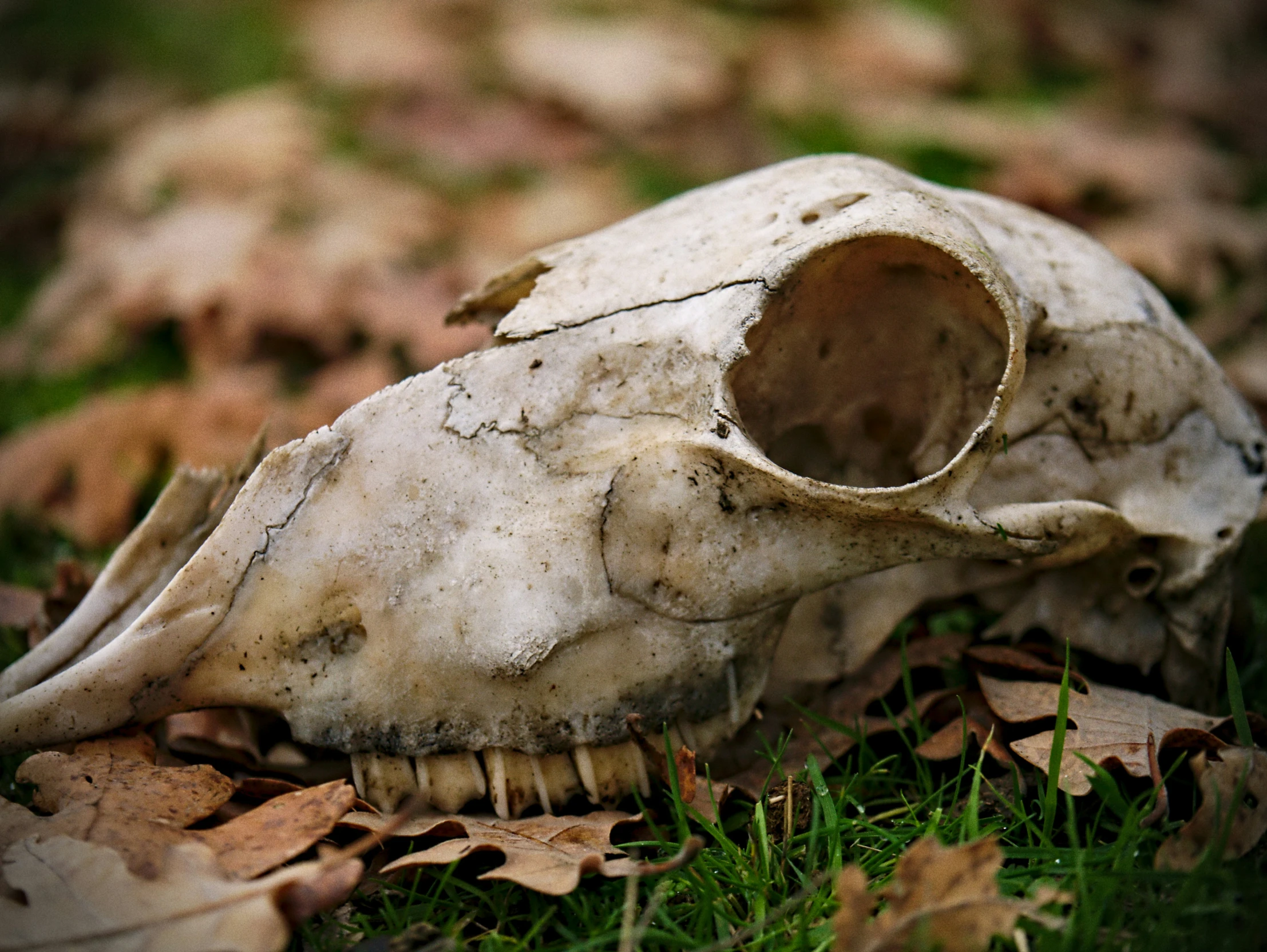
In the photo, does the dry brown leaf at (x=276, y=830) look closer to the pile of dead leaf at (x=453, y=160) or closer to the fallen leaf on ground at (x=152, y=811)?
the fallen leaf on ground at (x=152, y=811)

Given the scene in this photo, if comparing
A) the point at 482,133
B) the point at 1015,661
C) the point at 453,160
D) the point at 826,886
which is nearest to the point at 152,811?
the point at 826,886

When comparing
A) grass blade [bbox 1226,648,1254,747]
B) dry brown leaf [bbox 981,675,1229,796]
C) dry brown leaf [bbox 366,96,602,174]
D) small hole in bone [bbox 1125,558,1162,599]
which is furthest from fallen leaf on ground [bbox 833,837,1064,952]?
dry brown leaf [bbox 366,96,602,174]

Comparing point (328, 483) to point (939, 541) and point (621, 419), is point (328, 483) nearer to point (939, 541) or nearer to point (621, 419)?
point (621, 419)

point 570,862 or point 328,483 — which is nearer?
point 570,862

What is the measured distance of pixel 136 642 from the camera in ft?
5.50

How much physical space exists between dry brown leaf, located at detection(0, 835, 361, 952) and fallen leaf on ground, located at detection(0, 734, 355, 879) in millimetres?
51

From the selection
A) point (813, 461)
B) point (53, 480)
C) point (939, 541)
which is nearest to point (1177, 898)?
point (939, 541)

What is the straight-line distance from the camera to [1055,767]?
1.64m

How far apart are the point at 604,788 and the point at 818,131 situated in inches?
156

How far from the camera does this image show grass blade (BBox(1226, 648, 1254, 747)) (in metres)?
1.68

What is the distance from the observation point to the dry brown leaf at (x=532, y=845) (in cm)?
151

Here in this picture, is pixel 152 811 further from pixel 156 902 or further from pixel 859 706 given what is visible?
pixel 859 706

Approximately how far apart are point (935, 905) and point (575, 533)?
728mm

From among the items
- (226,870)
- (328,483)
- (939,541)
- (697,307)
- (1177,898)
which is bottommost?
(1177,898)
